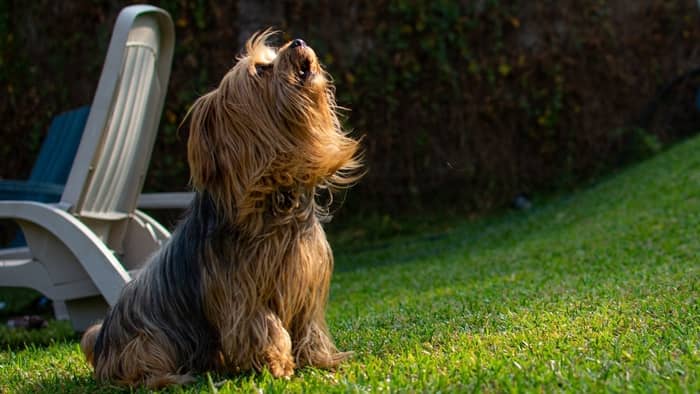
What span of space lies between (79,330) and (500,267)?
10.2 feet

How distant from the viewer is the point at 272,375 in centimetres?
332

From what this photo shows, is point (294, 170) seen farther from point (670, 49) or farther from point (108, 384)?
point (670, 49)

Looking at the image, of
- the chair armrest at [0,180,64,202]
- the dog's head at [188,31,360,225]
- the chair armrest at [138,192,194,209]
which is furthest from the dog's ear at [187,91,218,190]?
the chair armrest at [138,192,194,209]

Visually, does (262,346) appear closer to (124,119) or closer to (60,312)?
(124,119)

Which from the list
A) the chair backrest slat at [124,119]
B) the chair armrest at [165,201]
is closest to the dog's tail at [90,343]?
the chair backrest slat at [124,119]

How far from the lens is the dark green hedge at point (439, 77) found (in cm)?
1005

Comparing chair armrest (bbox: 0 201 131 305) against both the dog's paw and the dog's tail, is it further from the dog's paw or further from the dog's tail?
the dog's paw

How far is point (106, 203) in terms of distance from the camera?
215 inches

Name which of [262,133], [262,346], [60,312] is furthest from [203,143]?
[60,312]

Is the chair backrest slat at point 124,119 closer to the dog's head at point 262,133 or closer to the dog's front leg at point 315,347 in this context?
the dog's head at point 262,133

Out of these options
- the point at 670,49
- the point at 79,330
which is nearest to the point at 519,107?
the point at 670,49

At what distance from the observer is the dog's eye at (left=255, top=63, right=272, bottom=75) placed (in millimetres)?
3385

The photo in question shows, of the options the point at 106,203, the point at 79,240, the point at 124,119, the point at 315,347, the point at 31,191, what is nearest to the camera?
the point at 315,347

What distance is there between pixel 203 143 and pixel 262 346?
0.79m
